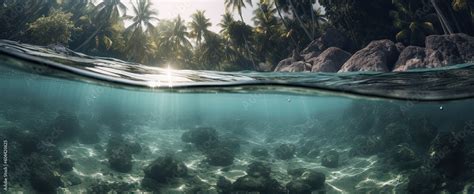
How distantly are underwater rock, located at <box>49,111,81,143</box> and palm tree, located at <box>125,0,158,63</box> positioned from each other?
15383 millimetres

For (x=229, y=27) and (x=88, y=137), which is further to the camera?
(x=229, y=27)

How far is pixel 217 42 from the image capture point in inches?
1711

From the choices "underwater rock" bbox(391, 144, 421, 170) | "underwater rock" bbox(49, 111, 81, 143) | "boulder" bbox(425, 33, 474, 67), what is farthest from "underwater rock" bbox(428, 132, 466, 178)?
"underwater rock" bbox(49, 111, 81, 143)

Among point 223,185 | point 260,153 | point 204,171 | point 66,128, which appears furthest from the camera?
point 260,153

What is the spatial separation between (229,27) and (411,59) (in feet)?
77.3

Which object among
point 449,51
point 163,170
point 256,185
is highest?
point 449,51

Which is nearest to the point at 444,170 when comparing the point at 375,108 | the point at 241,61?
the point at 375,108

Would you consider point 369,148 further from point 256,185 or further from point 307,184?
point 256,185

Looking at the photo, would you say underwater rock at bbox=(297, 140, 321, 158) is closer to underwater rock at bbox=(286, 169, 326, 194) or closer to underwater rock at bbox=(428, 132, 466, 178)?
underwater rock at bbox=(286, 169, 326, 194)

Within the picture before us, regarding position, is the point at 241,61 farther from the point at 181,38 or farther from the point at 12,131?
the point at 12,131

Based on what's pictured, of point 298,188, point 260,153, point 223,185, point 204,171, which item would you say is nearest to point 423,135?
point 260,153

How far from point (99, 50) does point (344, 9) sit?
95.5ft

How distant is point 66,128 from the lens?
1020 inches

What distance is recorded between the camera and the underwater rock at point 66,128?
2431 centimetres
